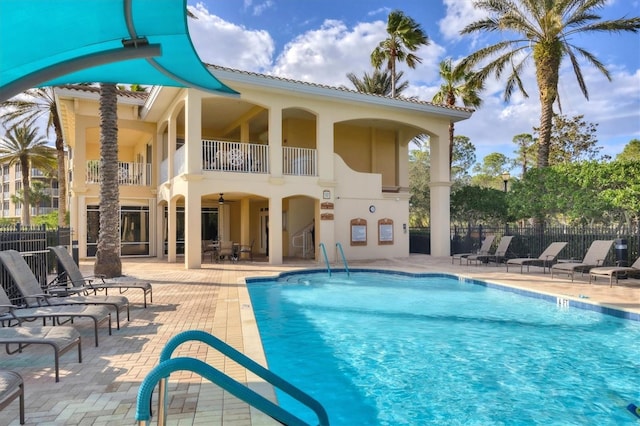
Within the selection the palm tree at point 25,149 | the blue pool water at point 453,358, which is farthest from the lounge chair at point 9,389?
the palm tree at point 25,149

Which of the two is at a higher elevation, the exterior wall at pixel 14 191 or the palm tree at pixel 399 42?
the palm tree at pixel 399 42

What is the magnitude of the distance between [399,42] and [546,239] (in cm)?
1611

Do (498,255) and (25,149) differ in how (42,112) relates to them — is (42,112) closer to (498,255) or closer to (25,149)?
(25,149)

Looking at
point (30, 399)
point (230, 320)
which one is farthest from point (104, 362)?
point (230, 320)

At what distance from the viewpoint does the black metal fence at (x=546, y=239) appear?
534 inches

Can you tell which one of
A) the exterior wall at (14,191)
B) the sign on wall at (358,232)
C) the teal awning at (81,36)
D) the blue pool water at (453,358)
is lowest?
the blue pool water at (453,358)

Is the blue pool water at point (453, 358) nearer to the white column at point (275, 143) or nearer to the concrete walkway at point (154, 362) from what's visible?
the concrete walkway at point (154, 362)

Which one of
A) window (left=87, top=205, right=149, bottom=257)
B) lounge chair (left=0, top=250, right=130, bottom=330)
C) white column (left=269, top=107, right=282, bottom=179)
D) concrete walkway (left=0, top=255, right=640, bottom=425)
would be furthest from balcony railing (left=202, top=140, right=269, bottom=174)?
lounge chair (left=0, top=250, right=130, bottom=330)

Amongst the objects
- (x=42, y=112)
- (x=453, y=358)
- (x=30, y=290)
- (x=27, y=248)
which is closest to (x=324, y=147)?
(x=27, y=248)

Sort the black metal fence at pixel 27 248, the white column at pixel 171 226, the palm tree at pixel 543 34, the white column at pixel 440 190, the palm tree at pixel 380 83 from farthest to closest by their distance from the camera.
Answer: the palm tree at pixel 380 83
the white column at pixel 440 190
the palm tree at pixel 543 34
the white column at pixel 171 226
the black metal fence at pixel 27 248

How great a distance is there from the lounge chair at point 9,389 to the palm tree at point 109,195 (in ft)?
30.3

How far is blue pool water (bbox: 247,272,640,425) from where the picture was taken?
15.7 feet

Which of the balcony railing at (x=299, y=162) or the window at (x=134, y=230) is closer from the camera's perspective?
the balcony railing at (x=299, y=162)

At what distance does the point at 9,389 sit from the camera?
3076 mm
